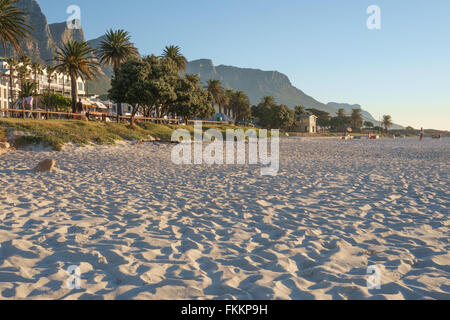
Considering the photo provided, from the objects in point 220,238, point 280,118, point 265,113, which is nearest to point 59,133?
point 220,238

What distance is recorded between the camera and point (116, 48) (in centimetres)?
4138

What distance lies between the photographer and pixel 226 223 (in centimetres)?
612

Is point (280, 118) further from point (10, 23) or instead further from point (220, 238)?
point (220, 238)

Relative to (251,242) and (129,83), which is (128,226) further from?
(129,83)

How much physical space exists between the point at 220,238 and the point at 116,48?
138ft

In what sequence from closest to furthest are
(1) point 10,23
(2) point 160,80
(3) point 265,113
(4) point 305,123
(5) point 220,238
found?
(5) point 220,238
(1) point 10,23
(2) point 160,80
(3) point 265,113
(4) point 305,123

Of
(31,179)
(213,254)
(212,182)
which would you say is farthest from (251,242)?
(31,179)

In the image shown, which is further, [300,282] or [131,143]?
[131,143]

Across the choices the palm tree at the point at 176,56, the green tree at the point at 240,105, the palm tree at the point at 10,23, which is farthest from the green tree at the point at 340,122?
the palm tree at the point at 10,23

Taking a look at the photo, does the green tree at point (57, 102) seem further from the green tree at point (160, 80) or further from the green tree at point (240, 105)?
the green tree at point (240, 105)

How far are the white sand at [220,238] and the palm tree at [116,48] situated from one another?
Result: 116ft

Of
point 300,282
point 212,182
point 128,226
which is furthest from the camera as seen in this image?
point 212,182

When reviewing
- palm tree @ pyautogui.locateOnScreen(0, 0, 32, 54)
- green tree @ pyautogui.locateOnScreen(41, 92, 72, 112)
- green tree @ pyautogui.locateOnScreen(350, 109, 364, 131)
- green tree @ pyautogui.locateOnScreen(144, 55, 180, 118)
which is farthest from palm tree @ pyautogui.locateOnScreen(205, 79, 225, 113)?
green tree @ pyautogui.locateOnScreen(350, 109, 364, 131)
